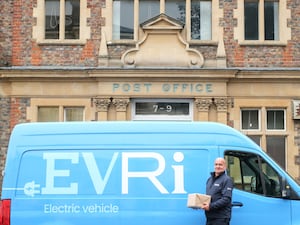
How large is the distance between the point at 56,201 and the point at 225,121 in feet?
26.4

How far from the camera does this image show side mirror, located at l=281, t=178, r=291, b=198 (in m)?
7.14

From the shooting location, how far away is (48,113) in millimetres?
14820

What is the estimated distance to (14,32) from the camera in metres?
14.9

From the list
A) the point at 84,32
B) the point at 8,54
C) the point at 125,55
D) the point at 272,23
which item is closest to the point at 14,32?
the point at 8,54

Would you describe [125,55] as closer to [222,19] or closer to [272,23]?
[222,19]

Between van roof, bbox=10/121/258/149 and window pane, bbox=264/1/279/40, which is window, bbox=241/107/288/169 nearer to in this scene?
window pane, bbox=264/1/279/40

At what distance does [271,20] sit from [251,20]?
57 centimetres

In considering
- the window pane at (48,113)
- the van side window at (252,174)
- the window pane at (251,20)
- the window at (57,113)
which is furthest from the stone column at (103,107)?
the van side window at (252,174)

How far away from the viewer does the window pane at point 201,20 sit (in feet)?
49.2

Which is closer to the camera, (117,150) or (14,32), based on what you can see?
(117,150)

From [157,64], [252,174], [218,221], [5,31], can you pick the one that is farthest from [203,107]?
[218,221]

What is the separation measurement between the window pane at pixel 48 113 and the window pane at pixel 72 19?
208 centimetres

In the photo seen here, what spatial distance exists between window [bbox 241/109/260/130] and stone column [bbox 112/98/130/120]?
325cm

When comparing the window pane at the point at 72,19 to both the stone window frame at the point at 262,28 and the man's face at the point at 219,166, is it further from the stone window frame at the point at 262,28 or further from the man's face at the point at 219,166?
the man's face at the point at 219,166
